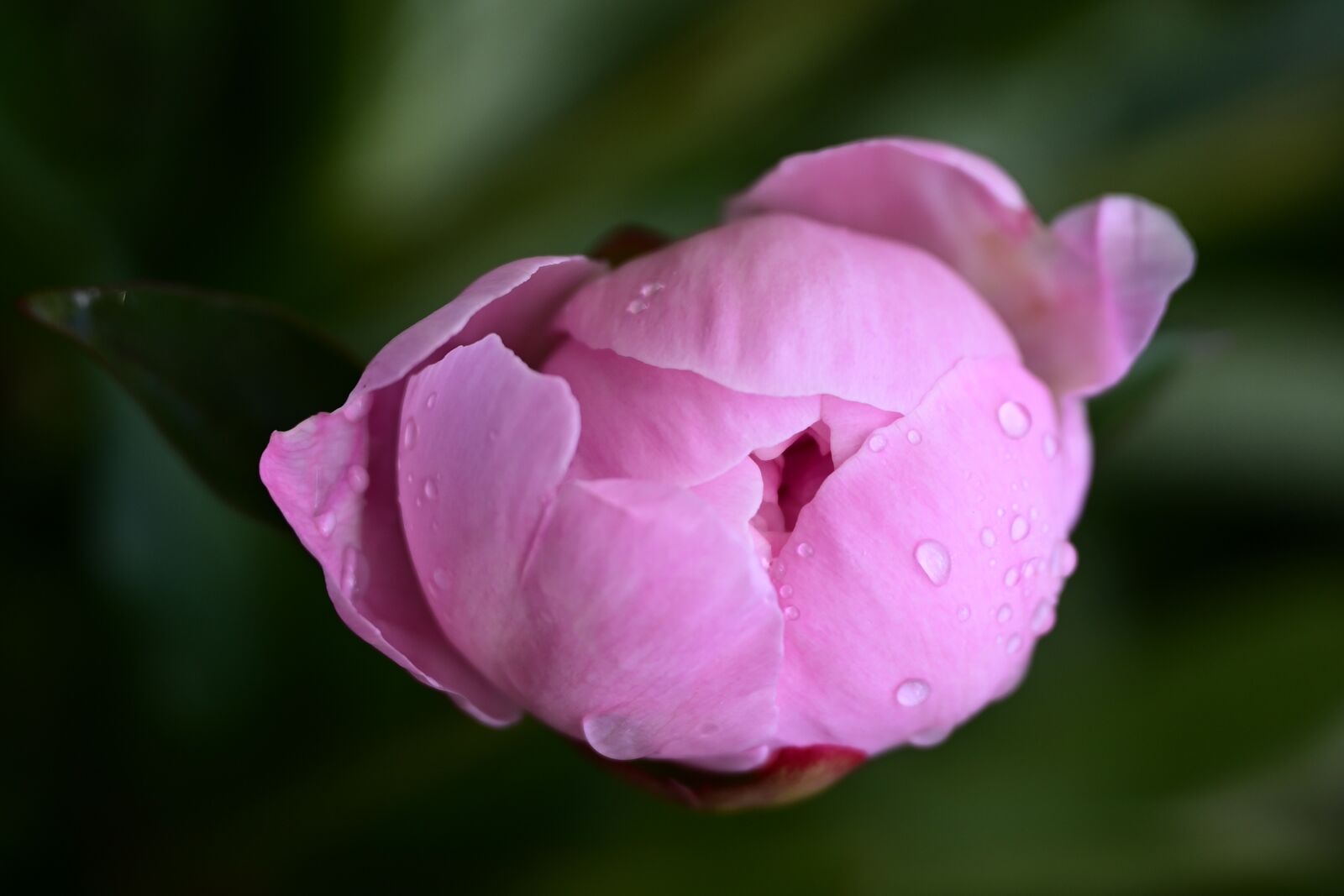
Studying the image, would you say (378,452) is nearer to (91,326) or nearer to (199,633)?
(91,326)

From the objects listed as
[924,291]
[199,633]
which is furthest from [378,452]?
[199,633]

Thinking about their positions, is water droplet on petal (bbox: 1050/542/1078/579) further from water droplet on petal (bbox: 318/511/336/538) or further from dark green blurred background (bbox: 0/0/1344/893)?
water droplet on petal (bbox: 318/511/336/538)

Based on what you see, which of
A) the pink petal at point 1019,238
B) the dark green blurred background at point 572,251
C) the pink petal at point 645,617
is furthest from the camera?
the dark green blurred background at point 572,251

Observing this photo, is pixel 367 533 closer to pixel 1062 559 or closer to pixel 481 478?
pixel 481 478

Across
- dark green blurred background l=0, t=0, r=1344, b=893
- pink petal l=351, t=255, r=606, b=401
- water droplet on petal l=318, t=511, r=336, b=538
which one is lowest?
dark green blurred background l=0, t=0, r=1344, b=893

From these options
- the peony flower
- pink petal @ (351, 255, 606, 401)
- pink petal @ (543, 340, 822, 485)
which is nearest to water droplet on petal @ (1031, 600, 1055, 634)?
the peony flower

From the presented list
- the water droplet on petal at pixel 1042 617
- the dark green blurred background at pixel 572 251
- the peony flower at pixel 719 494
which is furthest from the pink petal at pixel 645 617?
the dark green blurred background at pixel 572 251

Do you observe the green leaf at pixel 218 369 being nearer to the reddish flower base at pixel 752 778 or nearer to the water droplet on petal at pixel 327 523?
the water droplet on petal at pixel 327 523
